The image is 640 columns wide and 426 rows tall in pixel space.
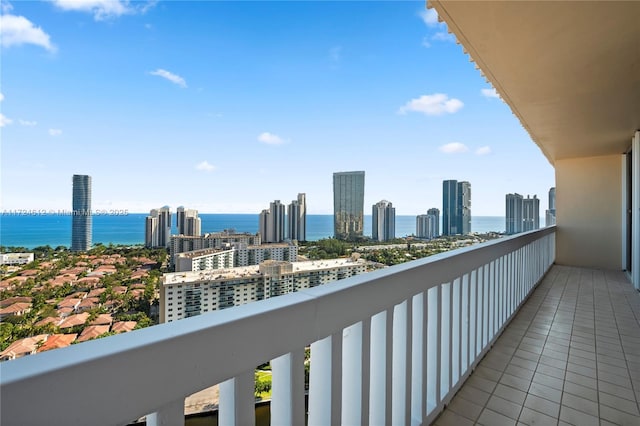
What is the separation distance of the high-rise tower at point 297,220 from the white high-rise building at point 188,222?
24.8 inches

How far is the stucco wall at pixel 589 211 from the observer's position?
21.2ft

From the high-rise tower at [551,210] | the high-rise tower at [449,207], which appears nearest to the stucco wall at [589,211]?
the high-rise tower at [551,210]

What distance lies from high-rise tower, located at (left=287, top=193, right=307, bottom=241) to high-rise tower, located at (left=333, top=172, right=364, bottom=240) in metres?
0.32

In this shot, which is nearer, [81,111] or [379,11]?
[81,111]

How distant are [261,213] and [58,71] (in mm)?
1339

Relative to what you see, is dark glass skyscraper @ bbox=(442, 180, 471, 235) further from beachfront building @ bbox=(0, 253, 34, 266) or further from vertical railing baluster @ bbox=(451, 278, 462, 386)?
beachfront building @ bbox=(0, 253, 34, 266)

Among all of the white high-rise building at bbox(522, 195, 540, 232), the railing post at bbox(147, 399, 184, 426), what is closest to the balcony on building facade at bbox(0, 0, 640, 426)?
the railing post at bbox(147, 399, 184, 426)

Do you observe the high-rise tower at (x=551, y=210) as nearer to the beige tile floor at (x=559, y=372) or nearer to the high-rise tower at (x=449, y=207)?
the beige tile floor at (x=559, y=372)

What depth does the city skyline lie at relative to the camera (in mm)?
1500

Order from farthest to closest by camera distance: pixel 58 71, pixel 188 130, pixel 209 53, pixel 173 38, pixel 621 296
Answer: pixel 621 296 < pixel 188 130 < pixel 209 53 < pixel 173 38 < pixel 58 71

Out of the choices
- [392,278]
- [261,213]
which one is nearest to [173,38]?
[261,213]

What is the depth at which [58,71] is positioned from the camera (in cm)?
160

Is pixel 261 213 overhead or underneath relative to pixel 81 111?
underneath

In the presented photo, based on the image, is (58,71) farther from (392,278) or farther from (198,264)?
(392,278)
